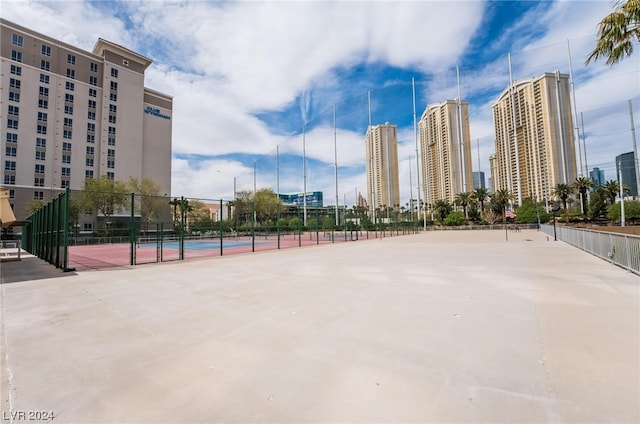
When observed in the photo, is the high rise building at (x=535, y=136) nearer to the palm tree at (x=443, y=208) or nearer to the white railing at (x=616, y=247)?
the palm tree at (x=443, y=208)

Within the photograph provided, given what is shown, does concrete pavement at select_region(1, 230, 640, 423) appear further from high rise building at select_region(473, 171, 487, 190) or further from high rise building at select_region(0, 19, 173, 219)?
high rise building at select_region(473, 171, 487, 190)

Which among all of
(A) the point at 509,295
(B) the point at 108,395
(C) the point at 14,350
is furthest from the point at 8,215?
(A) the point at 509,295

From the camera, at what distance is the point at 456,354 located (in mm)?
3035

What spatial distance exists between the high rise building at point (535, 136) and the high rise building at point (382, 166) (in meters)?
20.3

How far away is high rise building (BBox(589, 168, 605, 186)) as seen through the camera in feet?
151

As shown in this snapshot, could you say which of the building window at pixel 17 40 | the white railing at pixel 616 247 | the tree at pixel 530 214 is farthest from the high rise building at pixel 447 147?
the building window at pixel 17 40

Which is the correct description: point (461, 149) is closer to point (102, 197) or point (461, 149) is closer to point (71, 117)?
point (102, 197)

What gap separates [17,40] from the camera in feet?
152

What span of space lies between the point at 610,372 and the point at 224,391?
3.29 m

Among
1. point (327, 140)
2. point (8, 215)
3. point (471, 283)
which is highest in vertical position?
point (327, 140)

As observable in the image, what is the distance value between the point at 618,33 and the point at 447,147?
56593mm

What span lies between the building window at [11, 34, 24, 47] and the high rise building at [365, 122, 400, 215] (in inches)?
2257

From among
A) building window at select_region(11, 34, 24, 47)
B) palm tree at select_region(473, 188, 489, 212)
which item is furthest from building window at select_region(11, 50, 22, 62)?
palm tree at select_region(473, 188, 489, 212)

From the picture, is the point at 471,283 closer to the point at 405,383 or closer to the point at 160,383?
the point at 405,383
